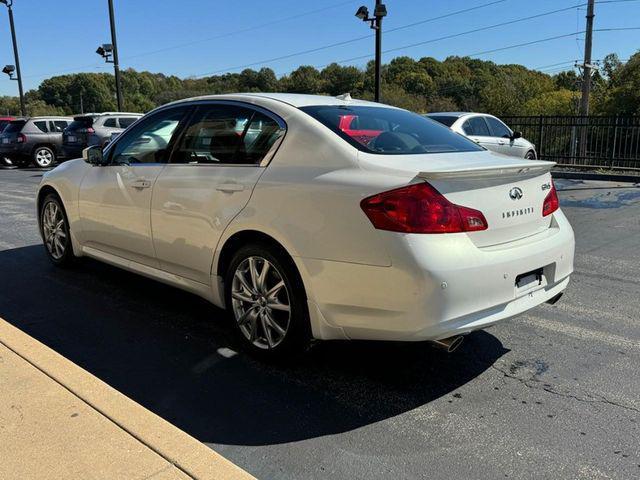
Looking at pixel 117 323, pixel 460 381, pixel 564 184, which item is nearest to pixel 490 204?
pixel 460 381

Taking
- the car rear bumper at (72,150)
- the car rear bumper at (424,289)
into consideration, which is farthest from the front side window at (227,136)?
the car rear bumper at (72,150)

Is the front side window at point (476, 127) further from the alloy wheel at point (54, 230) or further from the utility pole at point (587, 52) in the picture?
the utility pole at point (587, 52)

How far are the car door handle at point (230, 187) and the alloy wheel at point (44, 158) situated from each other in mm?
18612

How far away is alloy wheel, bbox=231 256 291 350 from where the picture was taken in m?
3.47

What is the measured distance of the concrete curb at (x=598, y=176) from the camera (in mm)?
13703

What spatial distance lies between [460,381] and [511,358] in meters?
0.50

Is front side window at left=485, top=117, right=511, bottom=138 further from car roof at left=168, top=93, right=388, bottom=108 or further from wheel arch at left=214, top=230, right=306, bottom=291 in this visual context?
wheel arch at left=214, top=230, right=306, bottom=291

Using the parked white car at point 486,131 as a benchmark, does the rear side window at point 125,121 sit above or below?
A: above

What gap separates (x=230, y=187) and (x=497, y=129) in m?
11.2

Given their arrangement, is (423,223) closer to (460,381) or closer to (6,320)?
(460,381)

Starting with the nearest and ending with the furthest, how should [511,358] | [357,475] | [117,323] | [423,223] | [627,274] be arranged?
1. [357,475]
2. [423,223]
3. [511,358]
4. [117,323]
5. [627,274]

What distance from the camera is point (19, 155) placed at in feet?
65.0

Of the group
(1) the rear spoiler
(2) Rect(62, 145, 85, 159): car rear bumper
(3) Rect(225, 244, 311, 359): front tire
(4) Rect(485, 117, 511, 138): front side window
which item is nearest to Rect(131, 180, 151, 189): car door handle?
(3) Rect(225, 244, 311, 359): front tire

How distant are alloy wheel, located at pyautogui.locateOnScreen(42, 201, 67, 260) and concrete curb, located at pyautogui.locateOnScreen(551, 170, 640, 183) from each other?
1254cm
